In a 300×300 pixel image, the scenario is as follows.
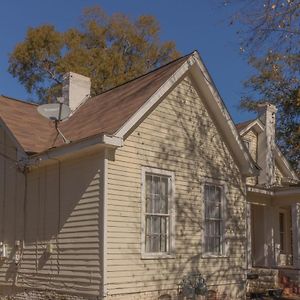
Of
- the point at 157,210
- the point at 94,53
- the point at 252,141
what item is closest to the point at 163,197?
the point at 157,210

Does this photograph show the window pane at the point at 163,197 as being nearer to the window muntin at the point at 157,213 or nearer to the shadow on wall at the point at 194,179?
the window muntin at the point at 157,213

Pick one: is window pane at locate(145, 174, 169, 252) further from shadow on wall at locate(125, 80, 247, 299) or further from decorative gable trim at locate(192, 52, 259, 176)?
decorative gable trim at locate(192, 52, 259, 176)

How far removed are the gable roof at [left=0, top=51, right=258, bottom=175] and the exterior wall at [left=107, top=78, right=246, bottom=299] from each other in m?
0.30

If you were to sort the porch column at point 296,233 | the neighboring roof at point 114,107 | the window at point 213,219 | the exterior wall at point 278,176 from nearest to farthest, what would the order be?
the neighboring roof at point 114,107 → the window at point 213,219 → the porch column at point 296,233 → the exterior wall at point 278,176

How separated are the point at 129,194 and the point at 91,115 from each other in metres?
3.27

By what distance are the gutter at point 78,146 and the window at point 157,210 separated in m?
1.44

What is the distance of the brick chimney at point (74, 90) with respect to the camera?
17.0 m

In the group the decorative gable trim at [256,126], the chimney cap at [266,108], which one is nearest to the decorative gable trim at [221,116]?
the decorative gable trim at [256,126]

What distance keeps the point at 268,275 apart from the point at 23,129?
9289 mm

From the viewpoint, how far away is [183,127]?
1392cm

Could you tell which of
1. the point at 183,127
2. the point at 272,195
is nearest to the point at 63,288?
the point at 183,127

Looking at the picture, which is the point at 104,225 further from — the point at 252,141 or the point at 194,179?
the point at 252,141

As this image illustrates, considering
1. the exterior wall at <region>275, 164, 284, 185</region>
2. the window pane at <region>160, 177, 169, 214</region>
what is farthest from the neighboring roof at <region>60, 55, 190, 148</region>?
the exterior wall at <region>275, 164, 284, 185</region>

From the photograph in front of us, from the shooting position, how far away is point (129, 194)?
39.7 ft
